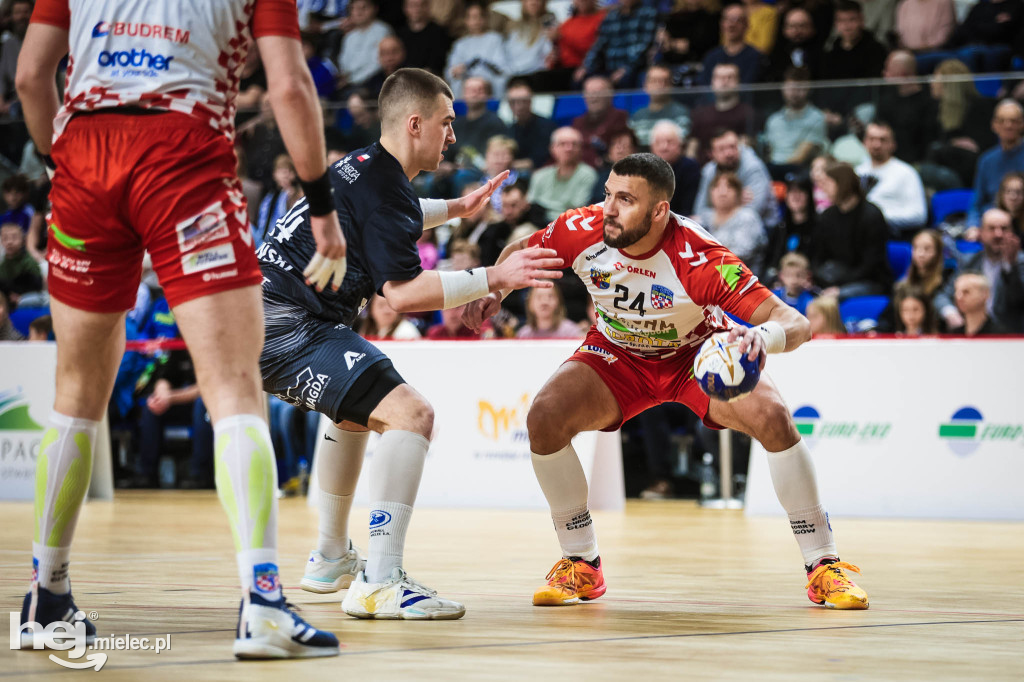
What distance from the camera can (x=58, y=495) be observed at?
3947mm

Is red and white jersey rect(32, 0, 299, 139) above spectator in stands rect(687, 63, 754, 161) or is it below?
below

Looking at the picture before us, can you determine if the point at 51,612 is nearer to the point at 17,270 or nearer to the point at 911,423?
the point at 911,423

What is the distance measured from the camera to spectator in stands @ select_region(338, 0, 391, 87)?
16.6 metres

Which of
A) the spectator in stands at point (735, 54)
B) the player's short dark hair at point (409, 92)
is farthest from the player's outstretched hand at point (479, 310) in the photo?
the spectator in stands at point (735, 54)

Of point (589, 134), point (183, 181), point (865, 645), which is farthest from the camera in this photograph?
point (589, 134)

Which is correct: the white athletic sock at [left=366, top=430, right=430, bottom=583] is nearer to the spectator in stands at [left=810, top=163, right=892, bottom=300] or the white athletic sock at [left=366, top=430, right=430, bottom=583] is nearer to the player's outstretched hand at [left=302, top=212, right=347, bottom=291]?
the player's outstretched hand at [left=302, top=212, right=347, bottom=291]

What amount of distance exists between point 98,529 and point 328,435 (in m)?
3.96

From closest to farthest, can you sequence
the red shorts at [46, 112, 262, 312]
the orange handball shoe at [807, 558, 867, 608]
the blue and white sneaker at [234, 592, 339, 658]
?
the blue and white sneaker at [234, 592, 339, 658] < the red shorts at [46, 112, 262, 312] < the orange handball shoe at [807, 558, 867, 608]

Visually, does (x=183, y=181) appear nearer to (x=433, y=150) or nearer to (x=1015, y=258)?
(x=433, y=150)

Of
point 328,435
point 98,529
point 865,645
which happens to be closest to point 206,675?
point 865,645

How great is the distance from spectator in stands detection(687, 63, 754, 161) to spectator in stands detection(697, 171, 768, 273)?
15.4 inches

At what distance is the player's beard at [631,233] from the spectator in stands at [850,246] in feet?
22.3

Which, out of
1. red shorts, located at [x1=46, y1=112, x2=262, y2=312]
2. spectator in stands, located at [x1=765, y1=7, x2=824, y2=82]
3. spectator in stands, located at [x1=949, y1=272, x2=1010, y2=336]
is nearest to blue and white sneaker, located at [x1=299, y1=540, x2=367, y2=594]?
red shorts, located at [x1=46, y1=112, x2=262, y2=312]

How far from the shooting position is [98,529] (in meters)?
8.96
